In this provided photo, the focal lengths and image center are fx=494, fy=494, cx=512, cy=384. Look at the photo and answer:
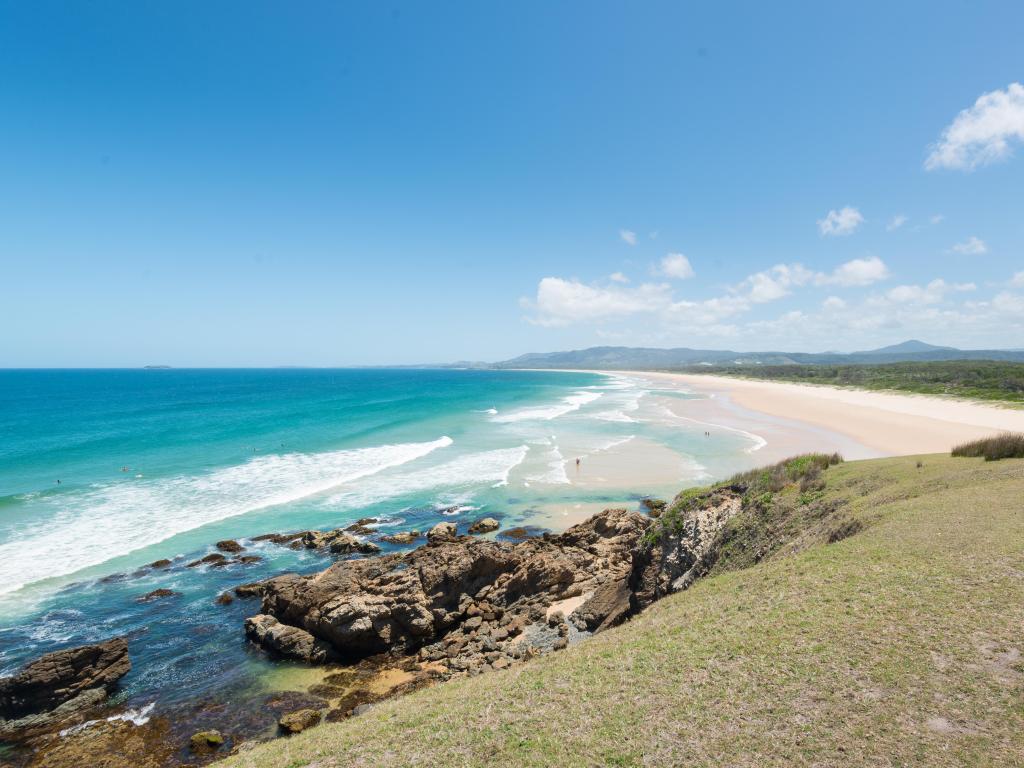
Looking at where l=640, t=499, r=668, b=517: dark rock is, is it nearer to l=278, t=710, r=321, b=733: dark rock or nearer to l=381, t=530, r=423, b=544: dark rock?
l=381, t=530, r=423, b=544: dark rock

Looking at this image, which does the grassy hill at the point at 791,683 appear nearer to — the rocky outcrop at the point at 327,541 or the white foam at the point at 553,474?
the rocky outcrop at the point at 327,541

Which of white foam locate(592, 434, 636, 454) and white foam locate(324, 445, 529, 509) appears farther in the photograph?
white foam locate(592, 434, 636, 454)

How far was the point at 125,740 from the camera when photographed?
13.3 m

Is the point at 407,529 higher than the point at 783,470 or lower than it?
lower

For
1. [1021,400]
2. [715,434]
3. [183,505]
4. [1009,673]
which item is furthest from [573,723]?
[1021,400]

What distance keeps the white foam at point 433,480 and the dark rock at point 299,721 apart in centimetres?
1995

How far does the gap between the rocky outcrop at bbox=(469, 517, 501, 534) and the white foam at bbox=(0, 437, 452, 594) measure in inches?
576

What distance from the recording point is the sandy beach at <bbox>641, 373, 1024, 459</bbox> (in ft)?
140

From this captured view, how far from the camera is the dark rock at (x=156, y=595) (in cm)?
2080

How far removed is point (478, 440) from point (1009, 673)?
5005cm

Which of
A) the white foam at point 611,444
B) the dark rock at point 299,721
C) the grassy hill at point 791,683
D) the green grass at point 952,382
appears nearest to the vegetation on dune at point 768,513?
the grassy hill at point 791,683

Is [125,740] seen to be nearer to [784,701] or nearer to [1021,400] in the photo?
[784,701]

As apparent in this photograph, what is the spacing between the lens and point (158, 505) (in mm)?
32656

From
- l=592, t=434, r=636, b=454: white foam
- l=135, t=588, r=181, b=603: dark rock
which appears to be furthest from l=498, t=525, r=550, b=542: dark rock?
l=592, t=434, r=636, b=454: white foam
